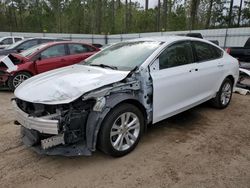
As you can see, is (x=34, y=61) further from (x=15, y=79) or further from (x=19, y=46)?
(x=19, y=46)

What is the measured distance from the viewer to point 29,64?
23.8ft

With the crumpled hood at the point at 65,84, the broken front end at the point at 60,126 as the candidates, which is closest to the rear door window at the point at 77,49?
the crumpled hood at the point at 65,84

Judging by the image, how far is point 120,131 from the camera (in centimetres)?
340

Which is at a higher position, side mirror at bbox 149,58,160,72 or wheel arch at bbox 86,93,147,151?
side mirror at bbox 149,58,160,72

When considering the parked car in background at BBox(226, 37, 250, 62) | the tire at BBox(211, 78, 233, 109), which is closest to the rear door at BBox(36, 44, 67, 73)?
the tire at BBox(211, 78, 233, 109)

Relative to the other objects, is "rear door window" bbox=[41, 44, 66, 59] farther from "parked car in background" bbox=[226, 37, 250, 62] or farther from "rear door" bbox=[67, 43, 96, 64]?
"parked car in background" bbox=[226, 37, 250, 62]

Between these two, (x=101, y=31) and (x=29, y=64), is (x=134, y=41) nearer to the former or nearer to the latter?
(x=29, y=64)

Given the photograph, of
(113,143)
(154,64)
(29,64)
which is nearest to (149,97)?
(154,64)

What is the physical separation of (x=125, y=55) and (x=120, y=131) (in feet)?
4.59

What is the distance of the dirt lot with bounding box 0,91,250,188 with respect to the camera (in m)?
2.95

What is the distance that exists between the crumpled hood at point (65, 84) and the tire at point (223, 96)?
8.90 feet

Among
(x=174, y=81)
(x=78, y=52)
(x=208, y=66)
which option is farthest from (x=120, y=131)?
(x=78, y=52)

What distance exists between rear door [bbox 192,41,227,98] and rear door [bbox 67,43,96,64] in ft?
14.8

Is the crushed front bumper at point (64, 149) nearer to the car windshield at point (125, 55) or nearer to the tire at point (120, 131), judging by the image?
the tire at point (120, 131)
